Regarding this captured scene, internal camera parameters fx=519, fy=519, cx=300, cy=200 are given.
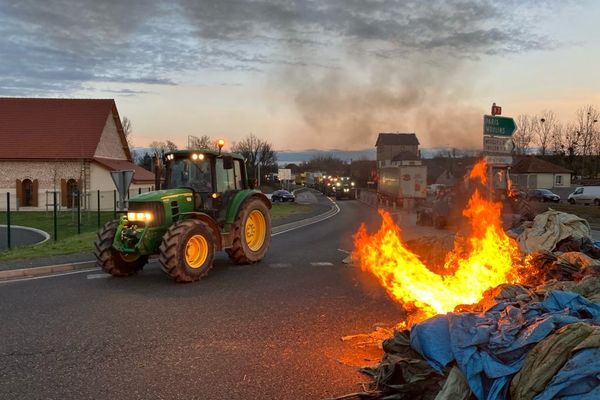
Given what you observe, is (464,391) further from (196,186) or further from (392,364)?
(196,186)

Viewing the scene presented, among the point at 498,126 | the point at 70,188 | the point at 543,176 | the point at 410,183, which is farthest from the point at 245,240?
the point at 543,176

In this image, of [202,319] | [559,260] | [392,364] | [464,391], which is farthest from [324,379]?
[559,260]

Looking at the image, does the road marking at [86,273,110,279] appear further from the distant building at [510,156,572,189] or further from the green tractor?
the distant building at [510,156,572,189]

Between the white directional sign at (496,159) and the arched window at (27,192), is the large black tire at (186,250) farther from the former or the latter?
the arched window at (27,192)

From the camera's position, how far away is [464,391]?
4.12 meters

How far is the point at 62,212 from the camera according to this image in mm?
39062

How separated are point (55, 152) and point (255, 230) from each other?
1385 inches

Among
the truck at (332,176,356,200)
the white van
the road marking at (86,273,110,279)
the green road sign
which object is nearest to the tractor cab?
the road marking at (86,273,110,279)

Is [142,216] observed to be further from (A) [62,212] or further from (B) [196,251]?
(A) [62,212]

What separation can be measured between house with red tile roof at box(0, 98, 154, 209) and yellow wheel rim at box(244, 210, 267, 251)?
3022 centimetres

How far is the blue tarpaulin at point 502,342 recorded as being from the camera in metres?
3.61

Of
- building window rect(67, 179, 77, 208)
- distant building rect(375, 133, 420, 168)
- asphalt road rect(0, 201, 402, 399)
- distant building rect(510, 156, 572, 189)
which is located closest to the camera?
asphalt road rect(0, 201, 402, 399)

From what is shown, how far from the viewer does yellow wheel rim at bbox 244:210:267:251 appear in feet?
42.2

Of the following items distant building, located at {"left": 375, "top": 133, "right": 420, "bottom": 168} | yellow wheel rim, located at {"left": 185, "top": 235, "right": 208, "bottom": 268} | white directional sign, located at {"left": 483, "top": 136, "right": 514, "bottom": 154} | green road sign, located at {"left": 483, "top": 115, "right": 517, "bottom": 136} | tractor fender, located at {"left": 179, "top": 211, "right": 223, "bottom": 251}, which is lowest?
yellow wheel rim, located at {"left": 185, "top": 235, "right": 208, "bottom": 268}
